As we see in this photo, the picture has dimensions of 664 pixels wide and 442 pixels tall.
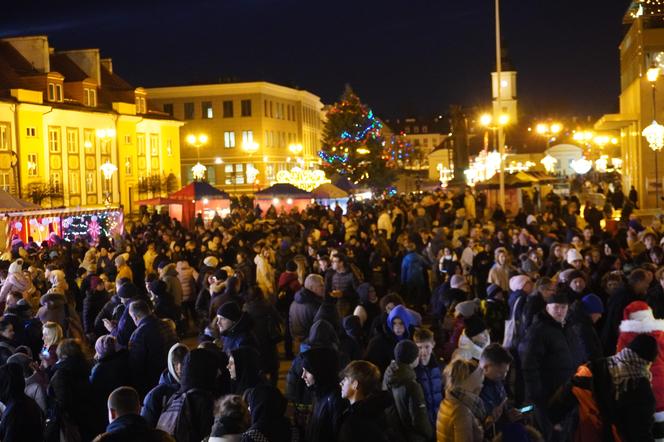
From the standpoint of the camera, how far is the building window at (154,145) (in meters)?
56.9

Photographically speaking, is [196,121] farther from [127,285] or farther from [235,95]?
[127,285]

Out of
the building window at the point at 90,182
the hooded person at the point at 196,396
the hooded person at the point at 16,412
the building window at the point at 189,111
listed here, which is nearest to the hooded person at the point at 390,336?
the hooded person at the point at 196,396

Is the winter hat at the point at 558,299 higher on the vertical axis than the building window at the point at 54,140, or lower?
lower

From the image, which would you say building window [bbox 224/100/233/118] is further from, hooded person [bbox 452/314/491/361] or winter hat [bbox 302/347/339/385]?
winter hat [bbox 302/347/339/385]

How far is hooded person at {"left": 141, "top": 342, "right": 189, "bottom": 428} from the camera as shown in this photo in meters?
6.79

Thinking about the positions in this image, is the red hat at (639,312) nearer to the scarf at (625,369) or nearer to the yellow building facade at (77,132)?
the scarf at (625,369)

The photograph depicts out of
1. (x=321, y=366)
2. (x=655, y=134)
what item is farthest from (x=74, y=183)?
(x=321, y=366)

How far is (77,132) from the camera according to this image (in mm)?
48812

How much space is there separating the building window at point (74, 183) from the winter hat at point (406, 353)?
43144 mm

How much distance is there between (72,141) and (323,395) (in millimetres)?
44528

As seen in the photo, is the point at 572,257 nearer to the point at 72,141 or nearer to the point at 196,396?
the point at 196,396

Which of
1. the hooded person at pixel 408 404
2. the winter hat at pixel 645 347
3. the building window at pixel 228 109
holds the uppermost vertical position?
the building window at pixel 228 109

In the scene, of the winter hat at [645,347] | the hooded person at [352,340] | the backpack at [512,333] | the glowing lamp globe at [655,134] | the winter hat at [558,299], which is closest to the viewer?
the winter hat at [645,347]

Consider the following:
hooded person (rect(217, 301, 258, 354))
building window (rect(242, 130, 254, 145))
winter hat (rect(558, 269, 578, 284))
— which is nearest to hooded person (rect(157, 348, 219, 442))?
hooded person (rect(217, 301, 258, 354))
